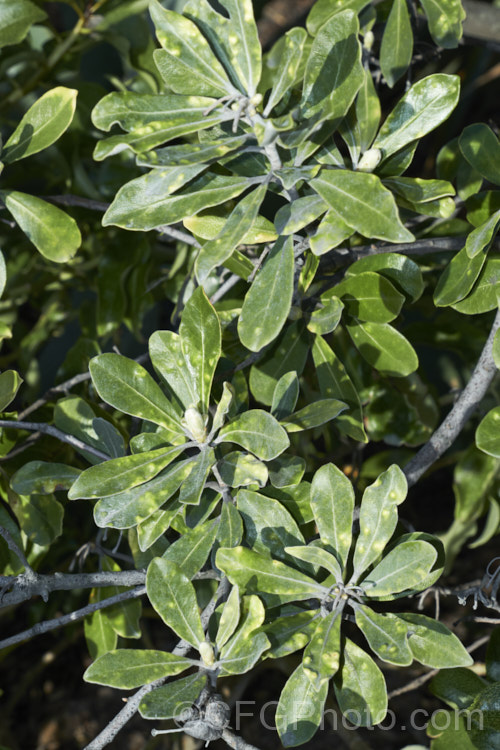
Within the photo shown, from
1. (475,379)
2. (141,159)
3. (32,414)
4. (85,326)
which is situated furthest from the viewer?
(85,326)

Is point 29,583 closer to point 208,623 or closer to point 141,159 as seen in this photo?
point 208,623

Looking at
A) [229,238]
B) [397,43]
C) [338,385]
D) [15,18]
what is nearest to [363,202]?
[229,238]

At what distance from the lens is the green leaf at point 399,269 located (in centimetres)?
80

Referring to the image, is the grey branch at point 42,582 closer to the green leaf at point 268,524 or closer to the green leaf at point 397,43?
the green leaf at point 268,524

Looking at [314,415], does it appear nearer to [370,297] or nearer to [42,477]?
[370,297]

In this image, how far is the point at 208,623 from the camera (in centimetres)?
73

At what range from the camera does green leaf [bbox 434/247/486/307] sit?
76 cm

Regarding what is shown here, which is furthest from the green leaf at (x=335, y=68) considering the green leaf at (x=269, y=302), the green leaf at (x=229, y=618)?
the green leaf at (x=229, y=618)

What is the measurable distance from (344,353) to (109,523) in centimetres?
56

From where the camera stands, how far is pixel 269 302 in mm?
704

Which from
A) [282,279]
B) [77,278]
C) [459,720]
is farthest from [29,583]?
[77,278]

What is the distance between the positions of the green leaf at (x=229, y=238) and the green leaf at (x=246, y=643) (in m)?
0.32

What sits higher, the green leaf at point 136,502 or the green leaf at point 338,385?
the green leaf at point 136,502

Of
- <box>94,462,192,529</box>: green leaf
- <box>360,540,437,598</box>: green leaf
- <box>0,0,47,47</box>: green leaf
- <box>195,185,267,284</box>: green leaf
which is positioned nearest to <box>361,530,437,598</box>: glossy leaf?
<box>360,540,437,598</box>: green leaf
